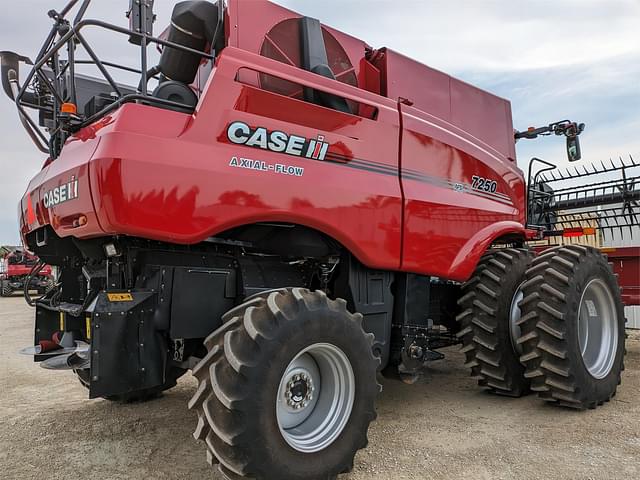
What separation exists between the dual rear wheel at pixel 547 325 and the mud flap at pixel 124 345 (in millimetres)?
2725

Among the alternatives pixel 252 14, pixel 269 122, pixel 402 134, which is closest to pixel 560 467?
pixel 402 134

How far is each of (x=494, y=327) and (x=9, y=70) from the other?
429cm

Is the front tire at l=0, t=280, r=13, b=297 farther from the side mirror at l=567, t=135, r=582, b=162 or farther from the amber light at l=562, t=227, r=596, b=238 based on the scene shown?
the side mirror at l=567, t=135, r=582, b=162

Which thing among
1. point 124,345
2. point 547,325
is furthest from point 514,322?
point 124,345

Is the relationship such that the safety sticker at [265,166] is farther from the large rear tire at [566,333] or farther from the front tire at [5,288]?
the front tire at [5,288]

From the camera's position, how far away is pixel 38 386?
5738 mm

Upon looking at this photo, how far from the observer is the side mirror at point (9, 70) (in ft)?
12.8

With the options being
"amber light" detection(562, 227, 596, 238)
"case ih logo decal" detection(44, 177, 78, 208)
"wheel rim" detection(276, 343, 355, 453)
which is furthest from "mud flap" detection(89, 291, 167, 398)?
"amber light" detection(562, 227, 596, 238)

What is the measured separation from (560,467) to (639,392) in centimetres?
244

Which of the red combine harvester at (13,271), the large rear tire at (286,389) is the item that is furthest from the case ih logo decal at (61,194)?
the red combine harvester at (13,271)

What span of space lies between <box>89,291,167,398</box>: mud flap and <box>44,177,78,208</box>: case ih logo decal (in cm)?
62

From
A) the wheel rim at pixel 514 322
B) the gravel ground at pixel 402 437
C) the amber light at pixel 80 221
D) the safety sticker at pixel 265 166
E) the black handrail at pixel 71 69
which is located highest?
the black handrail at pixel 71 69

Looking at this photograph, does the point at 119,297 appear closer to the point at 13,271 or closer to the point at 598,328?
the point at 598,328

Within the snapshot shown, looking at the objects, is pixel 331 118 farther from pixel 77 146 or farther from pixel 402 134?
pixel 77 146
